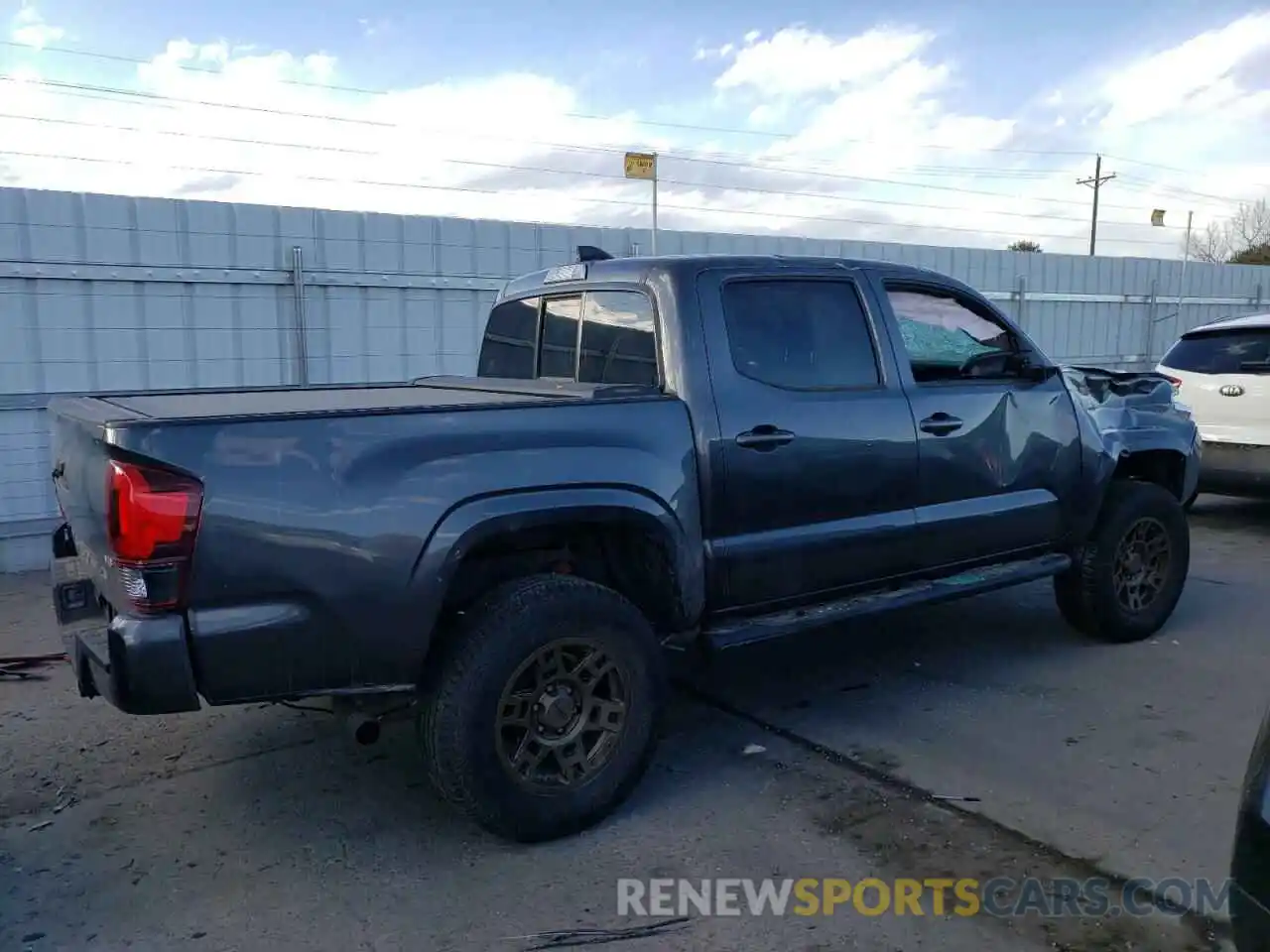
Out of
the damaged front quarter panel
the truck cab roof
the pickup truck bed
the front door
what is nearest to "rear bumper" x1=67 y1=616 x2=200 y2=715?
the pickup truck bed

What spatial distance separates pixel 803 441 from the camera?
4.09m

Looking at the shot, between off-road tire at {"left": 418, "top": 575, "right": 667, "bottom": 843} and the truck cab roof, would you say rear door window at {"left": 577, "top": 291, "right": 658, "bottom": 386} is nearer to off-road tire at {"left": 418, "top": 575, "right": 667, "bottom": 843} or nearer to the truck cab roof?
the truck cab roof

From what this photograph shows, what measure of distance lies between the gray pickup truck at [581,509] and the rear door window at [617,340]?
1 cm

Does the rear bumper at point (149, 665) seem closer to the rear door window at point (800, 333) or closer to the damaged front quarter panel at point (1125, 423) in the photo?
the rear door window at point (800, 333)

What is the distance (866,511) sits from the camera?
4328mm

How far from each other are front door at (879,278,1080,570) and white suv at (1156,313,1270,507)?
348 centimetres

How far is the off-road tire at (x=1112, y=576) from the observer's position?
533cm

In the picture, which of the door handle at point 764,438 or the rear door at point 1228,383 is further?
the rear door at point 1228,383

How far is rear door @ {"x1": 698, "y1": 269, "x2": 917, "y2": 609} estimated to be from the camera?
393 cm

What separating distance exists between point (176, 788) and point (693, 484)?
2.32 meters

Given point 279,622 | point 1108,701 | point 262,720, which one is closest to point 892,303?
point 1108,701

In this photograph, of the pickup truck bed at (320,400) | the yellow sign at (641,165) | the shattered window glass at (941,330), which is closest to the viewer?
the pickup truck bed at (320,400)

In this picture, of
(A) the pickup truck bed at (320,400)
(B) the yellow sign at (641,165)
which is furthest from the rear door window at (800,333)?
(B) the yellow sign at (641,165)

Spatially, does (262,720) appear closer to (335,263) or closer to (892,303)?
(892,303)
